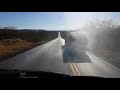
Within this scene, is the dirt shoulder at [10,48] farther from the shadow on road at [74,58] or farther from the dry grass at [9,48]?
the shadow on road at [74,58]

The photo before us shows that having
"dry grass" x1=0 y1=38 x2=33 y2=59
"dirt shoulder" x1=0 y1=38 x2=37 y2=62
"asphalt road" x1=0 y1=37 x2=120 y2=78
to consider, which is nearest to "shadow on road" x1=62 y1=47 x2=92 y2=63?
"asphalt road" x1=0 y1=37 x2=120 y2=78

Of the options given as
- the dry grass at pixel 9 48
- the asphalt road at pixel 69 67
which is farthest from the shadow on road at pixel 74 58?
the dry grass at pixel 9 48

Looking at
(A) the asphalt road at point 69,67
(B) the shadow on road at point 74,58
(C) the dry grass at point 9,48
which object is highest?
(A) the asphalt road at point 69,67

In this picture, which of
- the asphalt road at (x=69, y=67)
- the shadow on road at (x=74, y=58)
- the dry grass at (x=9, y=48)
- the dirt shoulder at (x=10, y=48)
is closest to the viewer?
the asphalt road at (x=69, y=67)

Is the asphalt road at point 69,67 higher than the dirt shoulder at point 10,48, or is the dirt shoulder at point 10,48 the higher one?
the asphalt road at point 69,67

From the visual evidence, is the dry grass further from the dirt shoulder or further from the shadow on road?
the shadow on road

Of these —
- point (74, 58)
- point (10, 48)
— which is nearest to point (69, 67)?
point (74, 58)

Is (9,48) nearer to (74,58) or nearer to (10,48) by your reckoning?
(10,48)

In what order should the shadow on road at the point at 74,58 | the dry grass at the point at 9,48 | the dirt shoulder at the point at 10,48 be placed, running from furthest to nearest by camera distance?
the dry grass at the point at 9,48 → the dirt shoulder at the point at 10,48 → the shadow on road at the point at 74,58

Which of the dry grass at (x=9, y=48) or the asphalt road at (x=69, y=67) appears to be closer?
the asphalt road at (x=69, y=67)
